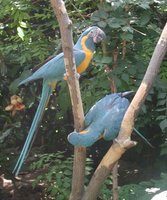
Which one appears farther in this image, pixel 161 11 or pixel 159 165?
pixel 159 165

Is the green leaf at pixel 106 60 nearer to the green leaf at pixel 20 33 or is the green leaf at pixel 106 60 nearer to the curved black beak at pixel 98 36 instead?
the curved black beak at pixel 98 36

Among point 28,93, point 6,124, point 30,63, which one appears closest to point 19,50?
point 30,63

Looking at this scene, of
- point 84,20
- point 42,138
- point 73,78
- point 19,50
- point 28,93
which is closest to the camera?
point 73,78

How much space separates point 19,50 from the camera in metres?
2.55

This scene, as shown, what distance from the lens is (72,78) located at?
5.16 ft

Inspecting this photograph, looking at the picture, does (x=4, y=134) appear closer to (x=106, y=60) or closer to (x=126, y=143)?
(x=106, y=60)

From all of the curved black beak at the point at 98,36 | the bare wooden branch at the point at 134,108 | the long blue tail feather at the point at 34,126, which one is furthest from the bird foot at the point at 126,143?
the curved black beak at the point at 98,36

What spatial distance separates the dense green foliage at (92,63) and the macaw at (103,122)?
0.32m

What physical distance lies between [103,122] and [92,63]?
587mm

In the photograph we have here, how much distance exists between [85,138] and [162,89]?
A: 26.6 inches

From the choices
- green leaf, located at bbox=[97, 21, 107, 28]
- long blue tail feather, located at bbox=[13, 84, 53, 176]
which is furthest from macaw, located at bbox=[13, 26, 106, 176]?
green leaf, located at bbox=[97, 21, 107, 28]

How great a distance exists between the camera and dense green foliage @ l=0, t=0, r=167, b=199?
2064 mm

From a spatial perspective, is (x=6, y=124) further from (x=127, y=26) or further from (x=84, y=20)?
(x=127, y=26)

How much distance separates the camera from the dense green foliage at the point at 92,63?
2064mm
